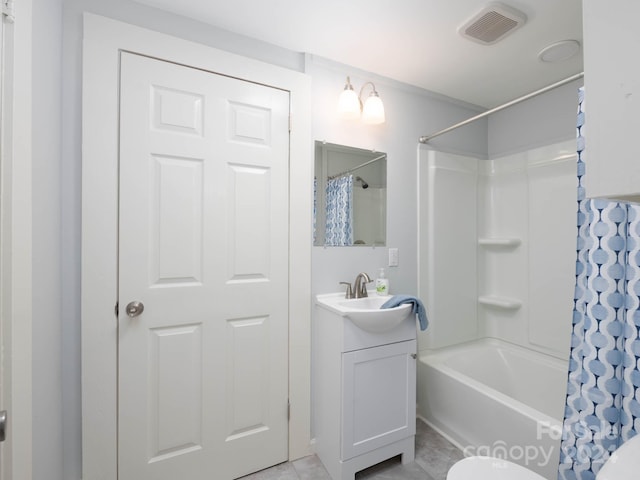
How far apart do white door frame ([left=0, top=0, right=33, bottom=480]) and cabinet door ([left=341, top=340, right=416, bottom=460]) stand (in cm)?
115

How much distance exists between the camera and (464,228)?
2.30 meters

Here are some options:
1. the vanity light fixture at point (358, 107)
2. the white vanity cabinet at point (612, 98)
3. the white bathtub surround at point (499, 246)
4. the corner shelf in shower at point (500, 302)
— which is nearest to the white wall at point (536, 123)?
the white bathtub surround at point (499, 246)

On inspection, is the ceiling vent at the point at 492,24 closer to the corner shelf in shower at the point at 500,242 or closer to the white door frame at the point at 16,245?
the corner shelf in shower at the point at 500,242

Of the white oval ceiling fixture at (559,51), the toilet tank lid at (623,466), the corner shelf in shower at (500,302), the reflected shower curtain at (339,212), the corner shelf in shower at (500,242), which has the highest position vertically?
the white oval ceiling fixture at (559,51)

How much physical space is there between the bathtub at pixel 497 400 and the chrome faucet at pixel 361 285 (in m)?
0.74

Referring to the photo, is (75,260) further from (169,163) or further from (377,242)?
(377,242)

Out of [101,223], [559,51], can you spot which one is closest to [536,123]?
[559,51]

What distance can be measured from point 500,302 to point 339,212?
1502mm

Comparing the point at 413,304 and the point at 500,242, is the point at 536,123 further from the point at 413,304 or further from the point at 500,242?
the point at 413,304

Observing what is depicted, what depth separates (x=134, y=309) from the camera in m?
1.30

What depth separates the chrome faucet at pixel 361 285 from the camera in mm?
1756

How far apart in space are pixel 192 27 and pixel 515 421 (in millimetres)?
2565

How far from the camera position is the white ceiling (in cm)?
136

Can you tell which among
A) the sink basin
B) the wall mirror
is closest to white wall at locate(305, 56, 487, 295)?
the wall mirror
